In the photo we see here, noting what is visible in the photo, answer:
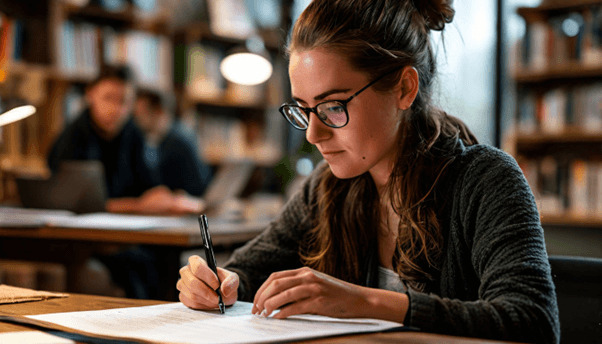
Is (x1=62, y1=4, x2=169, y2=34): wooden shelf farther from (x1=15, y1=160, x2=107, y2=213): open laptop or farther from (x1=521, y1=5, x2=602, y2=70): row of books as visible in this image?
(x1=521, y1=5, x2=602, y2=70): row of books

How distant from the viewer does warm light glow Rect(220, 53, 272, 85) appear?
372 centimetres

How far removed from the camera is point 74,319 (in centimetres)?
93

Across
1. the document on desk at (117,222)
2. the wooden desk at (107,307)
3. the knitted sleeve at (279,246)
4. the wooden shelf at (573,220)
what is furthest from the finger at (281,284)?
the wooden shelf at (573,220)

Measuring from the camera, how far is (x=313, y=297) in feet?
2.90

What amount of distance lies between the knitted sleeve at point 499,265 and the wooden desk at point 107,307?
78mm

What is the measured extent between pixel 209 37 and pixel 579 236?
3.05 m

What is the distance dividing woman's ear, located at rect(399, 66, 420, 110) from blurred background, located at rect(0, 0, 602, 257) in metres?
1.82

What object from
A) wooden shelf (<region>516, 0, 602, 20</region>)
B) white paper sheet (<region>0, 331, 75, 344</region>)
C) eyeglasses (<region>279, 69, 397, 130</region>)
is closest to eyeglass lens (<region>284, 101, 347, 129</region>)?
eyeglasses (<region>279, 69, 397, 130</region>)

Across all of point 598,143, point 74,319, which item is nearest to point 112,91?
point 74,319

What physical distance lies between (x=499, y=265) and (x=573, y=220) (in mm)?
2846

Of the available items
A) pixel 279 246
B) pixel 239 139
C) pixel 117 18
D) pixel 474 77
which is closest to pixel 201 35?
pixel 117 18

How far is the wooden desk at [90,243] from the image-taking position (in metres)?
1.96

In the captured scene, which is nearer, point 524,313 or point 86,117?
point 524,313

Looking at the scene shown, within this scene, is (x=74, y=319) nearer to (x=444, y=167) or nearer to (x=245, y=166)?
(x=444, y=167)
